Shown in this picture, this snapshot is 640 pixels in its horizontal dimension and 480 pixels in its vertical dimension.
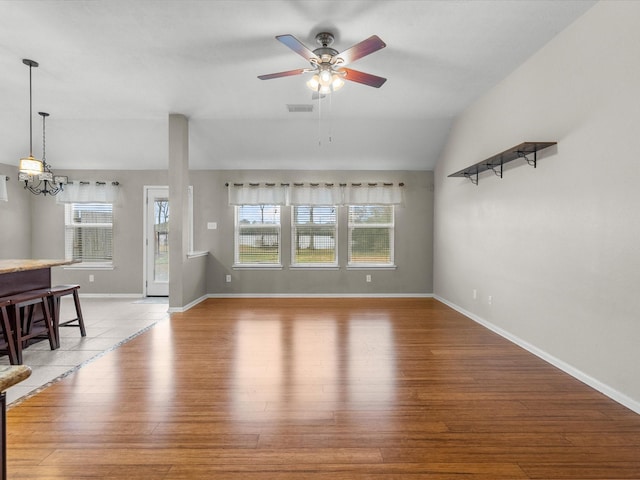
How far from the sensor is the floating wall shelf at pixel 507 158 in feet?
10.5

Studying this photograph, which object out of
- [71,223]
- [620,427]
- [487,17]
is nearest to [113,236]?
[71,223]

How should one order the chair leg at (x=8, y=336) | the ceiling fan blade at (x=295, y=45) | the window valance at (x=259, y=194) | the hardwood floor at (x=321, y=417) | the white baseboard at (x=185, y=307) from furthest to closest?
the window valance at (x=259, y=194) → the white baseboard at (x=185, y=307) → the chair leg at (x=8, y=336) → the ceiling fan blade at (x=295, y=45) → the hardwood floor at (x=321, y=417)

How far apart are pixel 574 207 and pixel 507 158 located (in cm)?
103

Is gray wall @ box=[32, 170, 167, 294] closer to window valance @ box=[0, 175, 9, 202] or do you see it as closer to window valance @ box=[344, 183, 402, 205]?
window valance @ box=[0, 175, 9, 202]

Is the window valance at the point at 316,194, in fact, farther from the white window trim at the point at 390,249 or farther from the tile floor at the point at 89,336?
the tile floor at the point at 89,336

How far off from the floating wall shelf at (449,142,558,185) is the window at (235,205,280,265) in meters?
3.42

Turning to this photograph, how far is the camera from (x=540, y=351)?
332 centimetres

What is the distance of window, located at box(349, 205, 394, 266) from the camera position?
259 inches

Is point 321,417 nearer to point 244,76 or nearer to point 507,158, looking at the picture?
point 507,158

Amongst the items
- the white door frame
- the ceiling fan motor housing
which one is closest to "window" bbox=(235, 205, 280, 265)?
the white door frame

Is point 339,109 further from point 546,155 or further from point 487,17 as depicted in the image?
point 546,155

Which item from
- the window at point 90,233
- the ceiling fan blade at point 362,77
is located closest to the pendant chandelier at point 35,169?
the window at point 90,233

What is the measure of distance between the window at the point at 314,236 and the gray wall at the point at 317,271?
21cm

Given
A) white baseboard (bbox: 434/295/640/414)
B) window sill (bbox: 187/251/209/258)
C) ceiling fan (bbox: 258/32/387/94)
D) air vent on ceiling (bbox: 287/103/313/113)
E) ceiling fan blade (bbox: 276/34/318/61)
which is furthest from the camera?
window sill (bbox: 187/251/209/258)
